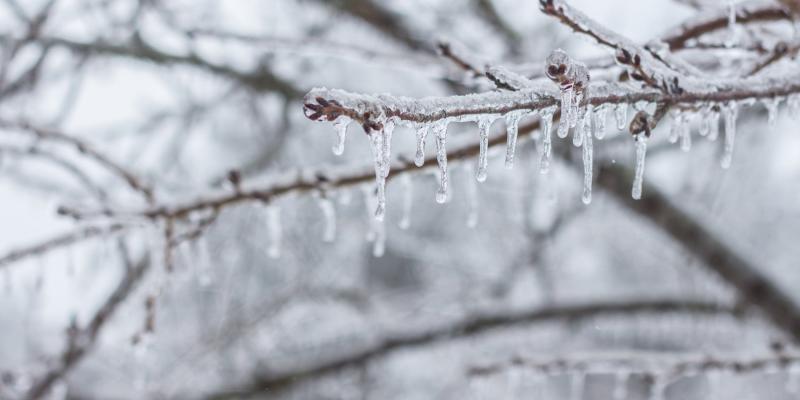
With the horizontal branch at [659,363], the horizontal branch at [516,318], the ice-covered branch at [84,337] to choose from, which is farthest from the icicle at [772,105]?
the horizontal branch at [516,318]

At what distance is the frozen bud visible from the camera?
0.57 m

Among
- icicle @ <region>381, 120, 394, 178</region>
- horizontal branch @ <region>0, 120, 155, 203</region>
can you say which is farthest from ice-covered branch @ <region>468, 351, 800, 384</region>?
icicle @ <region>381, 120, 394, 178</region>

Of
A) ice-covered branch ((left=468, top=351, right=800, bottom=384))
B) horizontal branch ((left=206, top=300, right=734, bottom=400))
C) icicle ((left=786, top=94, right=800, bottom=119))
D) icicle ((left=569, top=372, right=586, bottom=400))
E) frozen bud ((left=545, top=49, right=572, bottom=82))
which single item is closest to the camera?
frozen bud ((left=545, top=49, right=572, bottom=82))

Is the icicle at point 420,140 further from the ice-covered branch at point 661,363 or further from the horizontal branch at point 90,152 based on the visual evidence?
the ice-covered branch at point 661,363

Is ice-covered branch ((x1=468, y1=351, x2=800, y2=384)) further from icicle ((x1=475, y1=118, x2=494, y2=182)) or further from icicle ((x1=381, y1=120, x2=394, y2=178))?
icicle ((x1=381, y1=120, x2=394, y2=178))

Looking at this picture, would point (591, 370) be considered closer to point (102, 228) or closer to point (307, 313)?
point (102, 228)

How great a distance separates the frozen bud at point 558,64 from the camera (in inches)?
22.6

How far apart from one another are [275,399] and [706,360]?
2.17 metres

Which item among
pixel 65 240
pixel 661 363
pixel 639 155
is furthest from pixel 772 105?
pixel 65 240

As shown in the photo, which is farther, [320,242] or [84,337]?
[320,242]

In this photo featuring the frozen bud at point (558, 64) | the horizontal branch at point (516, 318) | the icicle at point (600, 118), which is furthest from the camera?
the horizontal branch at point (516, 318)

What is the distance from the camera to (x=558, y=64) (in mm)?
573

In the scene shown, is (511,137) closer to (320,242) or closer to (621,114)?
(621,114)

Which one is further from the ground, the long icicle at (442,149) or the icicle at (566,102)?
the icicle at (566,102)
